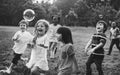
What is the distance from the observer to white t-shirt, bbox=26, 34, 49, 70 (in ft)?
18.9

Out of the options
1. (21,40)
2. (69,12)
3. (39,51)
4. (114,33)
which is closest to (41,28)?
(39,51)

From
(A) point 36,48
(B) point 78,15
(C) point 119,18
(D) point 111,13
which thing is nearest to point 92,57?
(A) point 36,48

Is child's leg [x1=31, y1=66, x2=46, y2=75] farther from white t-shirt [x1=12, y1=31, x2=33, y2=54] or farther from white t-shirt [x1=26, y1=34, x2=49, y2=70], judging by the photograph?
white t-shirt [x1=12, y1=31, x2=33, y2=54]

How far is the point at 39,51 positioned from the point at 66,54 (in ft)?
3.80

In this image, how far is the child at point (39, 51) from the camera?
5.70 m

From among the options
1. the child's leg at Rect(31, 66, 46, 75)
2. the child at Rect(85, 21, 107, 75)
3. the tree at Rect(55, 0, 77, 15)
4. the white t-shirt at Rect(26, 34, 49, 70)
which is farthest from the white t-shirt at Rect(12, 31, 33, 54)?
the tree at Rect(55, 0, 77, 15)

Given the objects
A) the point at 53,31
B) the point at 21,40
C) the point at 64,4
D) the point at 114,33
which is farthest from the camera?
the point at 64,4

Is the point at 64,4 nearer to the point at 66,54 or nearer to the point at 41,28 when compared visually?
the point at 41,28

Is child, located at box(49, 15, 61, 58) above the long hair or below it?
below

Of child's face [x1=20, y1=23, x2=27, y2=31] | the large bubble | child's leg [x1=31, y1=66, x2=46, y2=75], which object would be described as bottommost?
child's leg [x1=31, y1=66, x2=46, y2=75]

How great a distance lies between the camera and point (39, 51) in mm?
5879

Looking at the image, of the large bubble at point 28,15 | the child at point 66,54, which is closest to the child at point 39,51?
the child at point 66,54

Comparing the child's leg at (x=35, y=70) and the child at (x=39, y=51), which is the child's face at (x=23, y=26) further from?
the child's leg at (x=35, y=70)

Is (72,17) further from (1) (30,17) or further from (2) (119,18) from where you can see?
(1) (30,17)
